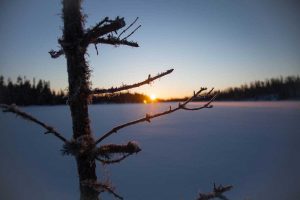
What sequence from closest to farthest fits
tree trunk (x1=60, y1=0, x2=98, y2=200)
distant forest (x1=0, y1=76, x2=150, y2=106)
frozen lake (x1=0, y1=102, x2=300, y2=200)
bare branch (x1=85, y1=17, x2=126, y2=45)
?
bare branch (x1=85, y1=17, x2=126, y2=45)
tree trunk (x1=60, y1=0, x2=98, y2=200)
frozen lake (x1=0, y1=102, x2=300, y2=200)
distant forest (x1=0, y1=76, x2=150, y2=106)

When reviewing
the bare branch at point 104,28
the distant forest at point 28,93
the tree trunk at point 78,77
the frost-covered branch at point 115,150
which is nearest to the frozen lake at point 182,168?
the tree trunk at point 78,77

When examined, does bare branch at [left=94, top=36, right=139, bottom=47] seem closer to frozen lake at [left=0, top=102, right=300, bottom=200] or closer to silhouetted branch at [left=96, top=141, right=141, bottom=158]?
silhouetted branch at [left=96, top=141, right=141, bottom=158]

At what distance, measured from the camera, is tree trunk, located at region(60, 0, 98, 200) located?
1.37 meters

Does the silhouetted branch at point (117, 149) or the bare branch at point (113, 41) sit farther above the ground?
the bare branch at point (113, 41)

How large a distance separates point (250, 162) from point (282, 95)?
75562 mm

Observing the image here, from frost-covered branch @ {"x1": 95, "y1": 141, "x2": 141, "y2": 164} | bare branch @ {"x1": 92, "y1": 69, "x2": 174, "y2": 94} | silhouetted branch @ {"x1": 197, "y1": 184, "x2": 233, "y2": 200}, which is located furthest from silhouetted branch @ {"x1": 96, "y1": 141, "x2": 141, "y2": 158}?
silhouetted branch @ {"x1": 197, "y1": 184, "x2": 233, "y2": 200}

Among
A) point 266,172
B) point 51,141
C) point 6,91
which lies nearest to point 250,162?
point 266,172

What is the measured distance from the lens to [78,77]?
4.49 ft

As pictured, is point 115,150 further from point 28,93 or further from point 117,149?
point 28,93

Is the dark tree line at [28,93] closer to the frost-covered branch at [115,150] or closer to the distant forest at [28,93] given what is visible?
the distant forest at [28,93]

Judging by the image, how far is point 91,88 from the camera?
1.42 m

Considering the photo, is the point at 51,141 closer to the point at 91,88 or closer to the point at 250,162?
the point at 250,162

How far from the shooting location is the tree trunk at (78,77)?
4.50 ft

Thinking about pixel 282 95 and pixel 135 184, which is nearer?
pixel 135 184
